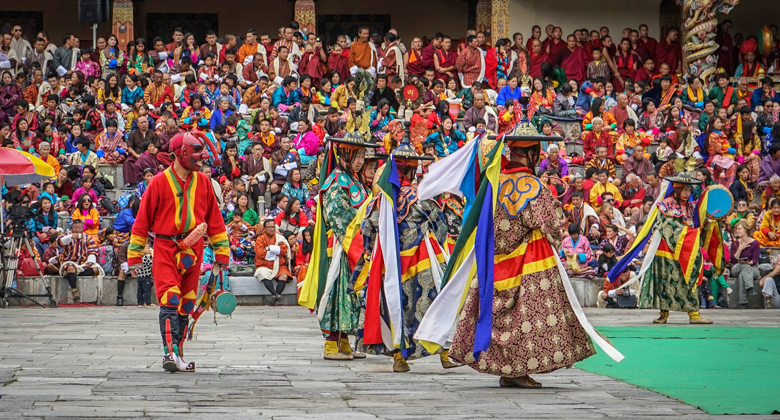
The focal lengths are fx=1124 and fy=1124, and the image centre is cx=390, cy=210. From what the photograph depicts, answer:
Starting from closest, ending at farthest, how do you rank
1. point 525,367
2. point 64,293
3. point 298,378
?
point 525,367, point 298,378, point 64,293

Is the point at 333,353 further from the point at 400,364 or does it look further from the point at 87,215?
the point at 87,215

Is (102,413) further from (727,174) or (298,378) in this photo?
(727,174)

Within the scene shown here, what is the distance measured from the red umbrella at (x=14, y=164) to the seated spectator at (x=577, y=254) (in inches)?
320

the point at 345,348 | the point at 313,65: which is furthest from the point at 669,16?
the point at 345,348

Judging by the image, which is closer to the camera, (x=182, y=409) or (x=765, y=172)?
(x=182, y=409)

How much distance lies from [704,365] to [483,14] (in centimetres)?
1953

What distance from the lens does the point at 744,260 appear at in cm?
1783

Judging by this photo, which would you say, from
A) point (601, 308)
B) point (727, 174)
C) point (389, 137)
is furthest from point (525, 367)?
point (727, 174)

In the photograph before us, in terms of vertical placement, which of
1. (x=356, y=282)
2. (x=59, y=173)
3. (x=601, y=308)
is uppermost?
(x=59, y=173)

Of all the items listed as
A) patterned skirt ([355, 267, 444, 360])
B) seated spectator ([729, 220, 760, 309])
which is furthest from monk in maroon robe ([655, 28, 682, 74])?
patterned skirt ([355, 267, 444, 360])

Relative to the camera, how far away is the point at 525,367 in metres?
7.45

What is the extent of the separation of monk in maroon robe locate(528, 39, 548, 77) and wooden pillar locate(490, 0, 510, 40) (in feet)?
4.28

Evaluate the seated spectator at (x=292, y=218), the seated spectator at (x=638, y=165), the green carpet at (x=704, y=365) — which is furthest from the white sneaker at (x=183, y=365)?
the seated spectator at (x=638, y=165)

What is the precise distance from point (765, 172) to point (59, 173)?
42.2 feet
